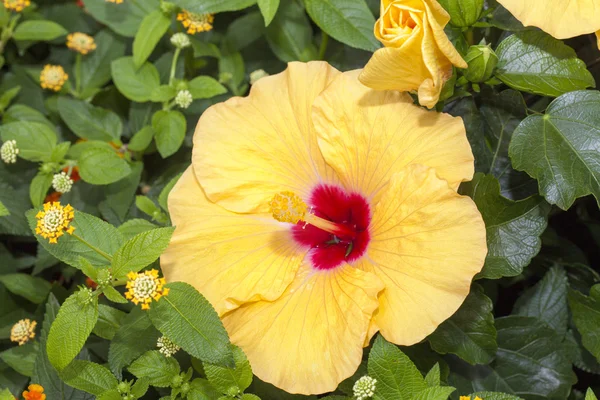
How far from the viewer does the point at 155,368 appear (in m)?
1.56

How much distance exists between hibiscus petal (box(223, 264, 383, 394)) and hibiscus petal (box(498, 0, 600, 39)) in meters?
0.61

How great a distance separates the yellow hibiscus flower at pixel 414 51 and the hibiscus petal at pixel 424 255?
0.18 metres

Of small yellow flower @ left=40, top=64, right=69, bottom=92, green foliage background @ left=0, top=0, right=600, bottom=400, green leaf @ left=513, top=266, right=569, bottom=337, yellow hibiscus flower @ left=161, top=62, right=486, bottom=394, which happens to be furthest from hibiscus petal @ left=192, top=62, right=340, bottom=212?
small yellow flower @ left=40, top=64, right=69, bottom=92

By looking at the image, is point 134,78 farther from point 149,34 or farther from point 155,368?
point 155,368

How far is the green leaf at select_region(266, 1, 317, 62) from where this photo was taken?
2.11 m

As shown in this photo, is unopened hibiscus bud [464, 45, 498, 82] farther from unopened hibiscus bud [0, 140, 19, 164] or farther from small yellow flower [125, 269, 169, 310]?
unopened hibiscus bud [0, 140, 19, 164]

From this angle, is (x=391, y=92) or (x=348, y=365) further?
(x=391, y=92)

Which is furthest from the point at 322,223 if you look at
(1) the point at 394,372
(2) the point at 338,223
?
(1) the point at 394,372

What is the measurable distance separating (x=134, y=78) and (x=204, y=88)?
0.75 feet

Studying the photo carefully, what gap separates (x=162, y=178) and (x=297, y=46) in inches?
21.5

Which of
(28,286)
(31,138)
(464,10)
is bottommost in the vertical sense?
(28,286)

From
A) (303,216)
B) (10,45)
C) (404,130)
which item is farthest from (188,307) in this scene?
(10,45)

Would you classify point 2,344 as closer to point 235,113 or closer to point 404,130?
point 235,113

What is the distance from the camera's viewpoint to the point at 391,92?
1.56 meters
